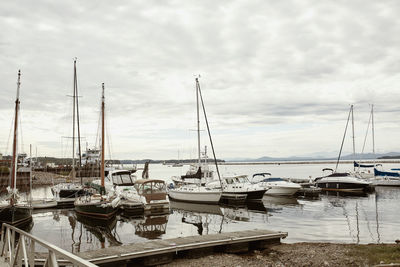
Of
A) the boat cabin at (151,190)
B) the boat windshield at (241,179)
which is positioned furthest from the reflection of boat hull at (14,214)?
the boat windshield at (241,179)

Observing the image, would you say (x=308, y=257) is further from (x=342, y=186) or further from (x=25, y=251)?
(x=342, y=186)

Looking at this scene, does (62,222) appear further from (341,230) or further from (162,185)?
(341,230)

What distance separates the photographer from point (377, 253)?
12.1m

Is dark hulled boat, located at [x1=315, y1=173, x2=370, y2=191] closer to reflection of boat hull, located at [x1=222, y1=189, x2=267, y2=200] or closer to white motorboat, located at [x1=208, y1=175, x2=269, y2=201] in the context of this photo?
white motorboat, located at [x1=208, y1=175, x2=269, y2=201]

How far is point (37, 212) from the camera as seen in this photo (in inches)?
1134

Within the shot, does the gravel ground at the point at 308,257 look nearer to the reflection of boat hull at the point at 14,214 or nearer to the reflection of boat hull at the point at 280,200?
the reflection of boat hull at the point at 14,214

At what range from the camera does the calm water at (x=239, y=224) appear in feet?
60.2

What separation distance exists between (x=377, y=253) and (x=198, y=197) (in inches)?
902

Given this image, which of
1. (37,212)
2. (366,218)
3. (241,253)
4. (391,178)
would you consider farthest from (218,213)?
(391,178)

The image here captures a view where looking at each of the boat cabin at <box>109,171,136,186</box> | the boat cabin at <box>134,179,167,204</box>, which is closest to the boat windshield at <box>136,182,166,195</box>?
the boat cabin at <box>134,179,167,204</box>

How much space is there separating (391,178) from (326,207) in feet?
80.6

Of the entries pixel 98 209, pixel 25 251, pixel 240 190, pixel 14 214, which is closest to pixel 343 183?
pixel 240 190

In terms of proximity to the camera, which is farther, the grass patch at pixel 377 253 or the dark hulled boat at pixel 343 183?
the dark hulled boat at pixel 343 183

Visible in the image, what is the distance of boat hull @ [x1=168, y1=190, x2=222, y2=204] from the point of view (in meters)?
32.9
